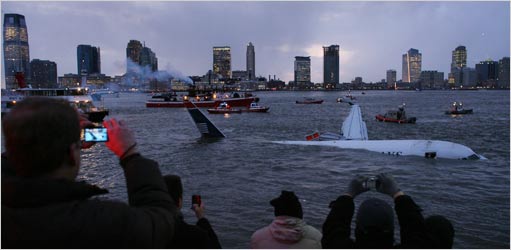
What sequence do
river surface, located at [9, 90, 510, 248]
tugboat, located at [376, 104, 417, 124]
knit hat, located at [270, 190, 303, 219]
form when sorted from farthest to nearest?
1. tugboat, located at [376, 104, 417, 124]
2. river surface, located at [9, 90, 510, 248]
3. knit hat, located at [270, 190, 303, 219]

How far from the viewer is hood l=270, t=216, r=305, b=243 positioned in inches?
175

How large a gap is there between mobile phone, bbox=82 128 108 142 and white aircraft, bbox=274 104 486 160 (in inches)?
937

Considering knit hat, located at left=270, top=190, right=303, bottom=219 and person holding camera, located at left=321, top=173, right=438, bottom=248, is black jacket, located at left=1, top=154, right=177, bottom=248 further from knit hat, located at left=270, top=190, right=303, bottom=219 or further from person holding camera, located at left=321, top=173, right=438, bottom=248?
knit hat, located at left=270, top=190, right=303, bottom=219

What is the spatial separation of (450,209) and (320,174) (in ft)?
23.5

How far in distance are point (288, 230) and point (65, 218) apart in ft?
9.31

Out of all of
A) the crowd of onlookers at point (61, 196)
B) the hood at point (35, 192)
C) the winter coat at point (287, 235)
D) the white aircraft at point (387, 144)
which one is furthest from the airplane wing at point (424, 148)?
the hood at point (35, 192)

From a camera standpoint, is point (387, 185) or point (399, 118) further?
point (399, 118)

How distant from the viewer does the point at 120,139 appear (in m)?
2.41

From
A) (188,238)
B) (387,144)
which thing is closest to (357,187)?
(188,238)

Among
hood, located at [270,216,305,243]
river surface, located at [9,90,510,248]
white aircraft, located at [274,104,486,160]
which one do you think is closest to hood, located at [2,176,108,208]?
hood, located at [270,216,305,243]

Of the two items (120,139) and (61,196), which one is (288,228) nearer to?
(120,139)

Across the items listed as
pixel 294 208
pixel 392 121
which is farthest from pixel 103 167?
pixel 392 121

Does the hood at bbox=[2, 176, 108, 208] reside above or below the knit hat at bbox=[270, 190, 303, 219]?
above

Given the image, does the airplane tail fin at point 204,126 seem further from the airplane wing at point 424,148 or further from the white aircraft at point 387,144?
the airplane wing at point 424,148
